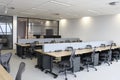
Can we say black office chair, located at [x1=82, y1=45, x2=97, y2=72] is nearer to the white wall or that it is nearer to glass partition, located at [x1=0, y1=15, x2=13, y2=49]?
the white wall

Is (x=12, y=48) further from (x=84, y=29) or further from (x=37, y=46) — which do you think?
(x=84, y=29)

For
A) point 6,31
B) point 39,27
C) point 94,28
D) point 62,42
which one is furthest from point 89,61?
point 39,27

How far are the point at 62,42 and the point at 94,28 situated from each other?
8.08 feet

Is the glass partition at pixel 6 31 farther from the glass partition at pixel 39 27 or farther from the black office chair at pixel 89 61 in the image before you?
the black office chair at pixel 89 61

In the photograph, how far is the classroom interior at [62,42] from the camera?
4312 mm

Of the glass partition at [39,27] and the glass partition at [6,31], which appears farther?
the glass partition at [39,27]

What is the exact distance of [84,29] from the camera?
9539mm

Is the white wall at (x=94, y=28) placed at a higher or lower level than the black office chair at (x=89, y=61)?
higher

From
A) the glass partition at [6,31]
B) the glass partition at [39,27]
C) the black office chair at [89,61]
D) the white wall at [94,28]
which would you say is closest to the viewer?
the black office chair at [89,61]

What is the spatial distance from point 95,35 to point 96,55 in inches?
135

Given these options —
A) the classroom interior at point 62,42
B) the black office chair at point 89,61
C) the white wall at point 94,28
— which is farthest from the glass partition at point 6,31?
the black office chair at point 89,61

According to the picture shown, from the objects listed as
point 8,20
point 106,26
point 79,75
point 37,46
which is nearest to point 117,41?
point 106,26

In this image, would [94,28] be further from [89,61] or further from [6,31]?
[6,31]

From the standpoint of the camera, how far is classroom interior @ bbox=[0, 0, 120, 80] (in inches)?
170
